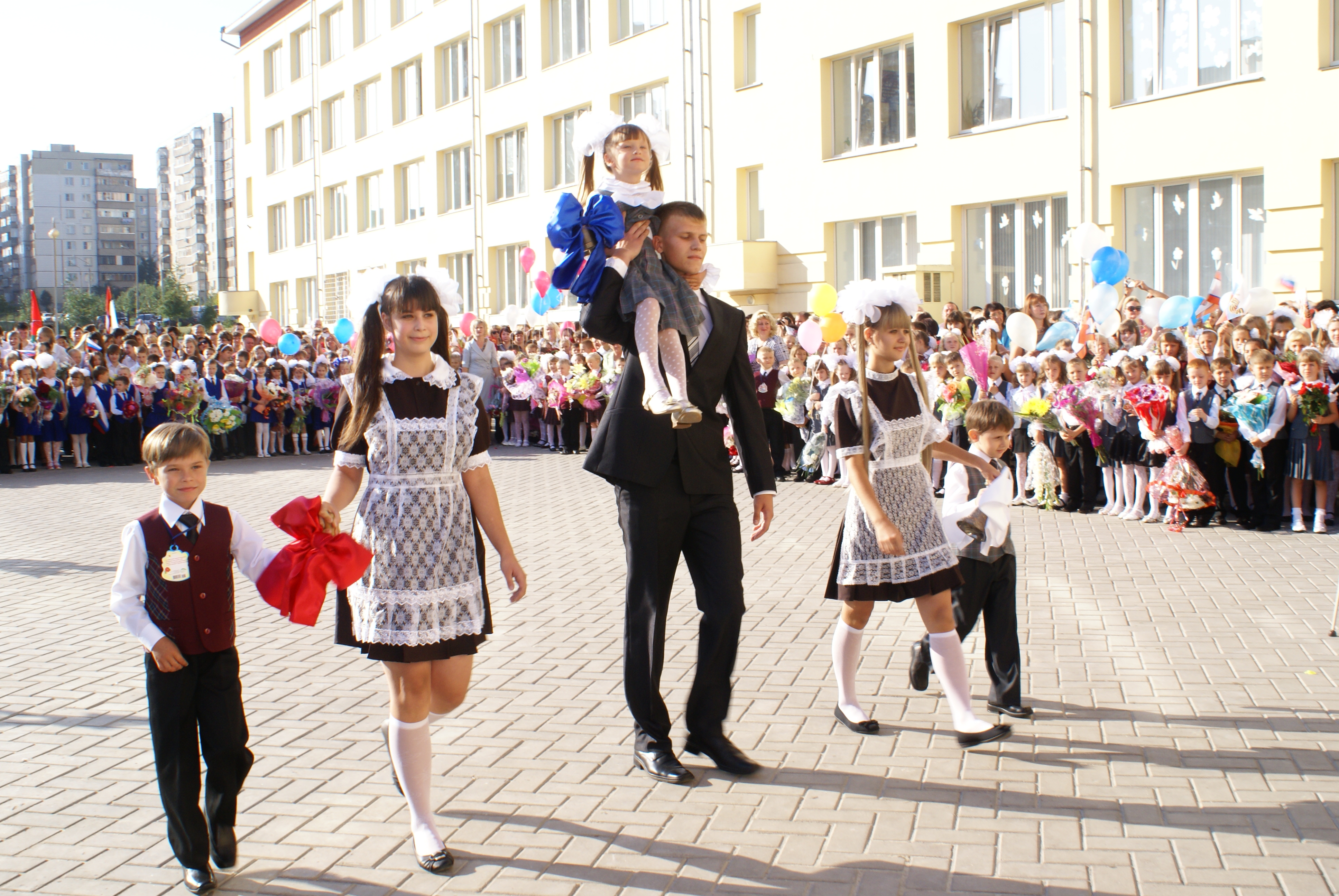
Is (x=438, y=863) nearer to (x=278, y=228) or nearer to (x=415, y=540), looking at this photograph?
(x=415, y=540)

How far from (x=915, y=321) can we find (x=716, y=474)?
11.2 meters

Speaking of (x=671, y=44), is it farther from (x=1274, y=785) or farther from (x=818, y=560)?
(x=1274, y=785)

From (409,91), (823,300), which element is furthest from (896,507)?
(409,91)

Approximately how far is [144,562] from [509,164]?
2965 cm

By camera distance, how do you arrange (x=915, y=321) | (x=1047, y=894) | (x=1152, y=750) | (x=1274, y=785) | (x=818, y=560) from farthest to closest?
(x=915, y=321) < (x=818, y=560) < (x=1152, y=750) < (x=1274, y=785) < (x=1047, y=894)

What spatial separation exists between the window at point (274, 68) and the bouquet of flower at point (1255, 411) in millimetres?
40423

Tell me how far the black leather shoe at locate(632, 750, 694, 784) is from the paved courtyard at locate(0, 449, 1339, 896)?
5 cm

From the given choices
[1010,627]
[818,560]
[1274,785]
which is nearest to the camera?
[1274,785]

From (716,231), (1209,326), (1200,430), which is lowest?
(1200,430)

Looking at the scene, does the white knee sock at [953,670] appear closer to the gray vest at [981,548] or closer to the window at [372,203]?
the gray vest at [981,548]

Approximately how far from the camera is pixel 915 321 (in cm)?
1519

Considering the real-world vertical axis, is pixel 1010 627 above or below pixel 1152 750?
above

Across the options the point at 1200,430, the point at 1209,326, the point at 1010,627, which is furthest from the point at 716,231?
the point at 1010,627

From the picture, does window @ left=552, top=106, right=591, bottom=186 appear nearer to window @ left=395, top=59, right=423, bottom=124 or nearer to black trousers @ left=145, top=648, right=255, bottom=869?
window @ left=395, top=59, right=423, bottom=124
